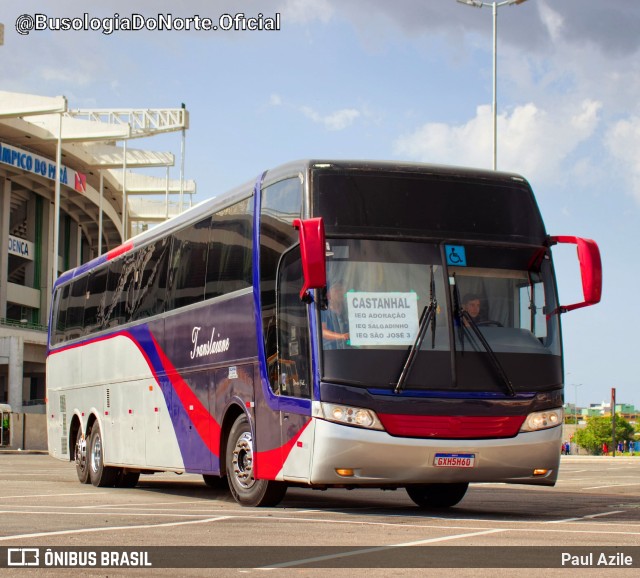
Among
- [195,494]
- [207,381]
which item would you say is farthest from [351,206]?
[195,494]

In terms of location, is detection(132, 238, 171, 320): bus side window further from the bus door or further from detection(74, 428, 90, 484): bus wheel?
the bus door

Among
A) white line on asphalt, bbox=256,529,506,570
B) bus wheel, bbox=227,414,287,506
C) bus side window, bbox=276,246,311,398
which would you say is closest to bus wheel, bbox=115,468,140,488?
bus wheel, bbox=227,414,287,506

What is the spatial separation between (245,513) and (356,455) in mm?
1508

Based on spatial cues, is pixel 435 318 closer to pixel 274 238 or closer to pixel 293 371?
pixel 293 371

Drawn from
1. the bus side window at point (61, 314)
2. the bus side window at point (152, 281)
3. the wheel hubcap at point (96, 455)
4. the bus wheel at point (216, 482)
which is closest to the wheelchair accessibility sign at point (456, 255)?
the bus side window at point (152, 281)

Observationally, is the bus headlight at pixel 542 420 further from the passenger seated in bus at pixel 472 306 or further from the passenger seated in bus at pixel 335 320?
the passenger seated in bus at pixel 335 320

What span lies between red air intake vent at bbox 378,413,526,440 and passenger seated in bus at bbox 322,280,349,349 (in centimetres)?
83

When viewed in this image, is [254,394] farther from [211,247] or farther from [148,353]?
[148,353]

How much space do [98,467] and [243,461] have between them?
6679 mm

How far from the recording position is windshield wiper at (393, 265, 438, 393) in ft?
38.5

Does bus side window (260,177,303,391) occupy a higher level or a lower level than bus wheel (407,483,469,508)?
higher

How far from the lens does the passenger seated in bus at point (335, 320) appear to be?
1188 cm

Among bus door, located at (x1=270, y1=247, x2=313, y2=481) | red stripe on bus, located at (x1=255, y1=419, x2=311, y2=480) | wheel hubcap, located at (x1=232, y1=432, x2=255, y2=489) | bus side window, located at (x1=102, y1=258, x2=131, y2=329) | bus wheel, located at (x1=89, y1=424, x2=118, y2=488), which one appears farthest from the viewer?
bus wheel, located at (x1=89, y1=424, x2=118, y2=488)

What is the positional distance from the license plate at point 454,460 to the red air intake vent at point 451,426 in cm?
18
